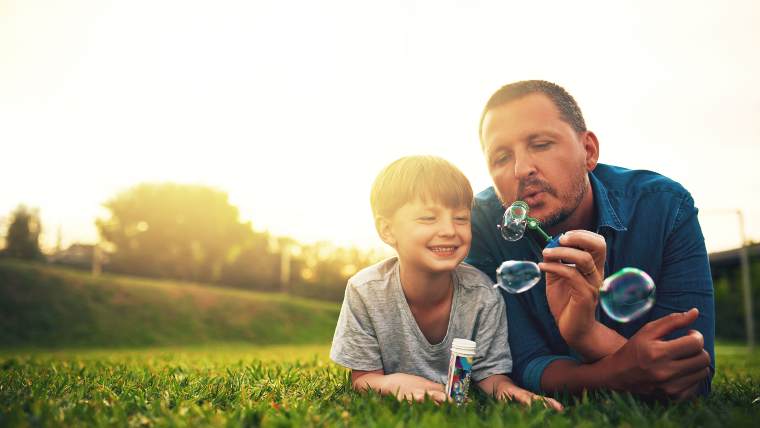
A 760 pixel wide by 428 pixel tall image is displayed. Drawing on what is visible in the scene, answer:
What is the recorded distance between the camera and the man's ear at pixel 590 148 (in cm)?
334

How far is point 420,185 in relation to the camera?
132 inches

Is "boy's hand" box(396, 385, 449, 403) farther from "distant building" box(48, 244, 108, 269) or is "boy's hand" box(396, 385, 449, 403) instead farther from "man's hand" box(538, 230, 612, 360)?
"distant building" box(48, 244, 108, 269)

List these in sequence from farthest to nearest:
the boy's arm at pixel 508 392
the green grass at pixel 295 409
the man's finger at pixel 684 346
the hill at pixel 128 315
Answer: the hill at pixel 128 315
the boy's arm at pixel 508 392
the man's finger at pixel 684 346
the green grass at pixel 295 409

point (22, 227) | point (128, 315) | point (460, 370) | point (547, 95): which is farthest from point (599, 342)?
point (22, 227)

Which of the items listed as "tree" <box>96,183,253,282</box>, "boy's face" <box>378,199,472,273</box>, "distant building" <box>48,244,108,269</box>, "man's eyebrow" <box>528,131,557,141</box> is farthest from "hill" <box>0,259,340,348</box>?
"man's eyebrow" <box>528,131,557,141</box>

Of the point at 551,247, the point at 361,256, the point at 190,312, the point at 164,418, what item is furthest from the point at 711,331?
the point at 361,256

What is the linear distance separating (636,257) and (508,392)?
108 centimetres

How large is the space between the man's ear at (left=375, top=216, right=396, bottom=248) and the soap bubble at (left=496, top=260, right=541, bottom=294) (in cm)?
94

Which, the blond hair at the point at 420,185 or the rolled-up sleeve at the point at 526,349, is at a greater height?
the blond hair at the point at 420,185

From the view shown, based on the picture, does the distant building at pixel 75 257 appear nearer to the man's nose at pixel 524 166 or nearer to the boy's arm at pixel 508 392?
the boy's arm at pixel 508 392

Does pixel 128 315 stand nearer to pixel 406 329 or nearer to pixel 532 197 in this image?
pixel 406 329

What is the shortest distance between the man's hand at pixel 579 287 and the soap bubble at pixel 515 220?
303 millimetres

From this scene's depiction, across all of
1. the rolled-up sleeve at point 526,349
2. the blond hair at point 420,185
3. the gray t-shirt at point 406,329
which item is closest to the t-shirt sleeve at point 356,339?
the gray t-shirt at point 406,329

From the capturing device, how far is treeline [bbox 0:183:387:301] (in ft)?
115
